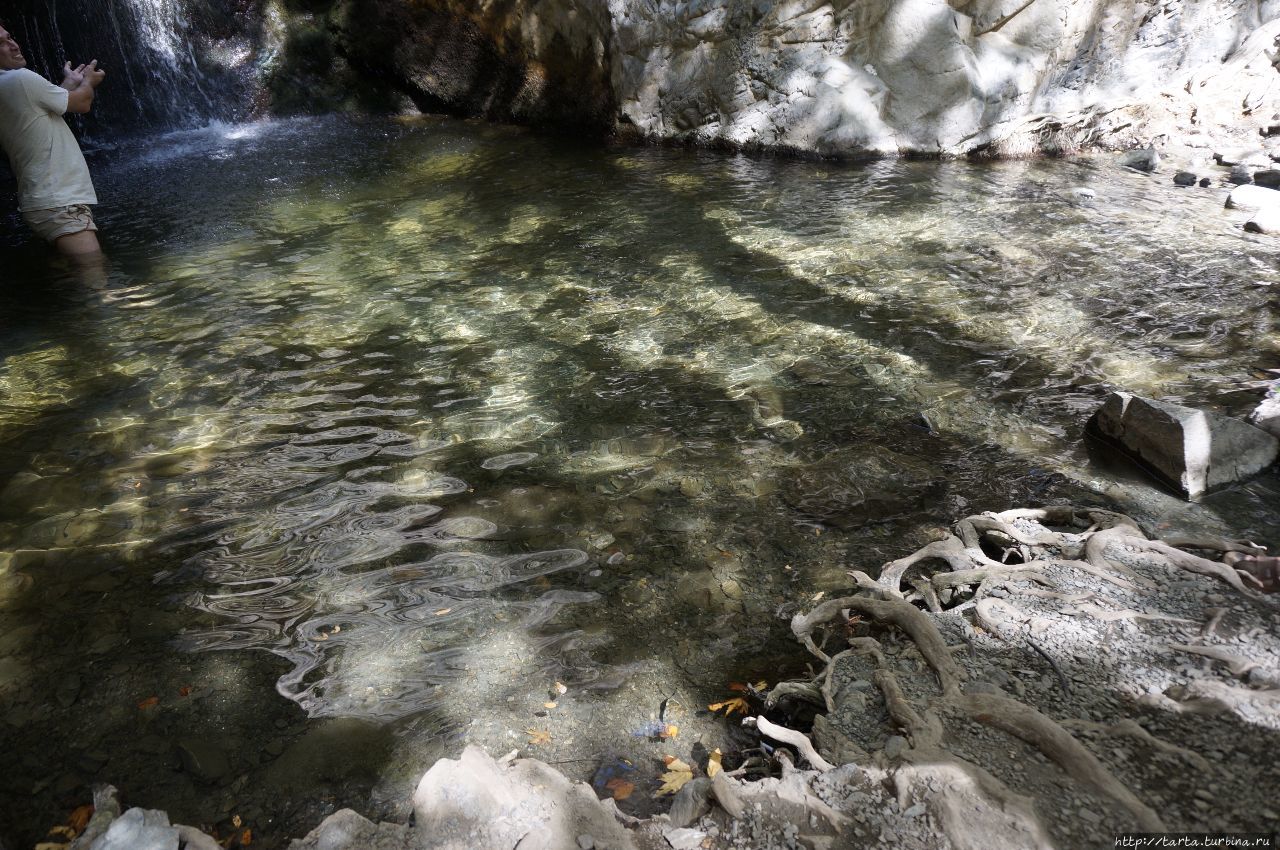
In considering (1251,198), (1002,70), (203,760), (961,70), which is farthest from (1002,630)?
(1002,70)

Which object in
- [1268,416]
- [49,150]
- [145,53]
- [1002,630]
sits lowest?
[1002,630]

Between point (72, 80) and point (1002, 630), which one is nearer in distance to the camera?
point (1002, 630)

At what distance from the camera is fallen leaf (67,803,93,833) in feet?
7.97

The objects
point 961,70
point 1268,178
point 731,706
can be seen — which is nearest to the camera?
point 731,706

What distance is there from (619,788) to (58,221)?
7773mm

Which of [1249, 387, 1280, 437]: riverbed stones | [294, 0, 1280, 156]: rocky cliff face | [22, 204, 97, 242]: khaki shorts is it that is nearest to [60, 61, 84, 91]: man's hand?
[22, 204, 97, 242]: khaki shorts

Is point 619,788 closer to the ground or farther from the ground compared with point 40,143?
closer to the ground

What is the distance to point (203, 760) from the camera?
263 centimetres

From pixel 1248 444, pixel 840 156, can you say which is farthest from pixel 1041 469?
pixel 840 156

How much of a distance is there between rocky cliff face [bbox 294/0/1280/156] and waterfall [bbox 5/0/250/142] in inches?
298

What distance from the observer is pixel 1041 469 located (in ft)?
13.0

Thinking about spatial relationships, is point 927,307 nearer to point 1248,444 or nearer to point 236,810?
point 1248,444

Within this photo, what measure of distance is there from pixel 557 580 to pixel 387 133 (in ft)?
37.2

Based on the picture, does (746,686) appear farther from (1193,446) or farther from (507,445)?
(1193,446)
